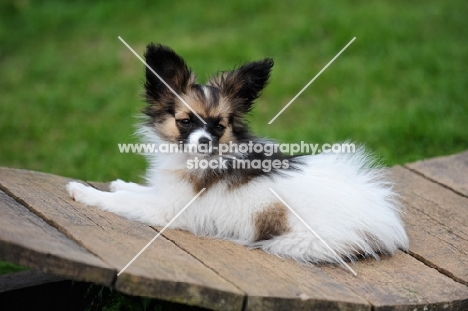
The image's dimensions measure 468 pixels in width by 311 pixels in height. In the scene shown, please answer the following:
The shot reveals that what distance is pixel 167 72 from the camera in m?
4.11

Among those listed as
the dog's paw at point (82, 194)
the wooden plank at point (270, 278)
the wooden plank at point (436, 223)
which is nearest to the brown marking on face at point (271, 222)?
the wooden plank at point (270, 278)

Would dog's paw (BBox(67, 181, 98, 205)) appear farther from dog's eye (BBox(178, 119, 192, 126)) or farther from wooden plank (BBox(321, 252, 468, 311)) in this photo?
wooden plank (BBox(321, 252, 468, 311))

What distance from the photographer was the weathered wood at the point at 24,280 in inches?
165

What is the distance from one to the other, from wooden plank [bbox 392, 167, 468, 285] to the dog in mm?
225

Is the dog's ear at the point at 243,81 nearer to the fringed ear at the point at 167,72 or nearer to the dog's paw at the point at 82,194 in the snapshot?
the fringed ear at the point at 167,72

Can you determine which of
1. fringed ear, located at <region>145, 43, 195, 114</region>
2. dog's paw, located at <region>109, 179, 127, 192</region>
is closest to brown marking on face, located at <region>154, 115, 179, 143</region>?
fringed ear, located at <region>145, 43, 195, 114</region>

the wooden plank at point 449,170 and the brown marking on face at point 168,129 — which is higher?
the brown marking on face at point 168,129

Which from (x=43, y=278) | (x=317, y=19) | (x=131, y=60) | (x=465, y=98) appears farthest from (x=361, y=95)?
(x=43, y=278)

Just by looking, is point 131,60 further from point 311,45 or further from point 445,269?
point 445,269

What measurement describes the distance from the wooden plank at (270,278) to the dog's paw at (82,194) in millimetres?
562

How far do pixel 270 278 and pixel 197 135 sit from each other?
0.91 meters

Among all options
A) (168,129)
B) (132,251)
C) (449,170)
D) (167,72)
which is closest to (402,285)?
(132,251)

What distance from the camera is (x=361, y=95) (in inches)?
320

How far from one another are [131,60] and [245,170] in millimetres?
5760
